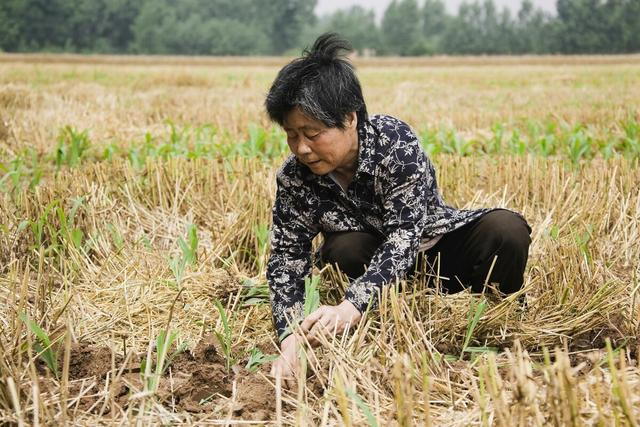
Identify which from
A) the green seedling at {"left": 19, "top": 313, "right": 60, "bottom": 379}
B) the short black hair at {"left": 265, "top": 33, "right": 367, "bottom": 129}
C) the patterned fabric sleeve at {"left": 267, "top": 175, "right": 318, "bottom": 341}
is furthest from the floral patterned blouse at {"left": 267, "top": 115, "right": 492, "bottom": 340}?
the green seedling at {"left": 19, "top": 313, "right": 60, "bottom": 379}

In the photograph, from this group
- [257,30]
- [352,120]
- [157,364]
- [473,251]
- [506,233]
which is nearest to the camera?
[157,364]

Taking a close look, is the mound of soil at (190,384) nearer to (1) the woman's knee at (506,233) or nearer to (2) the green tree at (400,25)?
(1) the woman's knee at (506,233)

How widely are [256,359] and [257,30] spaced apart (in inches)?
2784

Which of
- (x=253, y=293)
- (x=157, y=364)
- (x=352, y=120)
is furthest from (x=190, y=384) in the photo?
(x=352, y=120)

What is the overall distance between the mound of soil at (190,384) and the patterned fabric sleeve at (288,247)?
0.33 m

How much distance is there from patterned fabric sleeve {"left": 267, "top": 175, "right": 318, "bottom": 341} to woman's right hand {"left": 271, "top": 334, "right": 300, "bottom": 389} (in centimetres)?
33

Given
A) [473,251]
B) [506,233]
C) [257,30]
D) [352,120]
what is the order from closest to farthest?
[352,120] < [506,233] < [473,251] < [257,30]

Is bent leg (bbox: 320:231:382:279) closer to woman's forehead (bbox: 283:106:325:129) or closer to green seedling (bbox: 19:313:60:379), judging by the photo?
woman's forehead (bbox: 283:106:325:129)

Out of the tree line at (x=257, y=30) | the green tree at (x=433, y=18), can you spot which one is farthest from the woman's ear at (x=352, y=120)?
the green tree at (x=433, y=18)

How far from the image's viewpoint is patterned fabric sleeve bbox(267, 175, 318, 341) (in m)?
2.34

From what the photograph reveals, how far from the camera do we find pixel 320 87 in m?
2.07

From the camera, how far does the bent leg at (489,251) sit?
2.40 metres

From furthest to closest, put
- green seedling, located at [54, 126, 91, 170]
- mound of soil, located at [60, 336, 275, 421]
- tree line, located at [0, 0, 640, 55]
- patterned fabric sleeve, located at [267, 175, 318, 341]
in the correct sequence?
tree line, located at [0, 0, 640, 55]
green seedling, located at [54, 126, 91, 170]
patterned fabric sleeve, located at [267, 175, 318, 341]
mound of soil, located at [60, 336, 275, 421]

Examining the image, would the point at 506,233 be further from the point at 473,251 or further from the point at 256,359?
the point at 256,359
